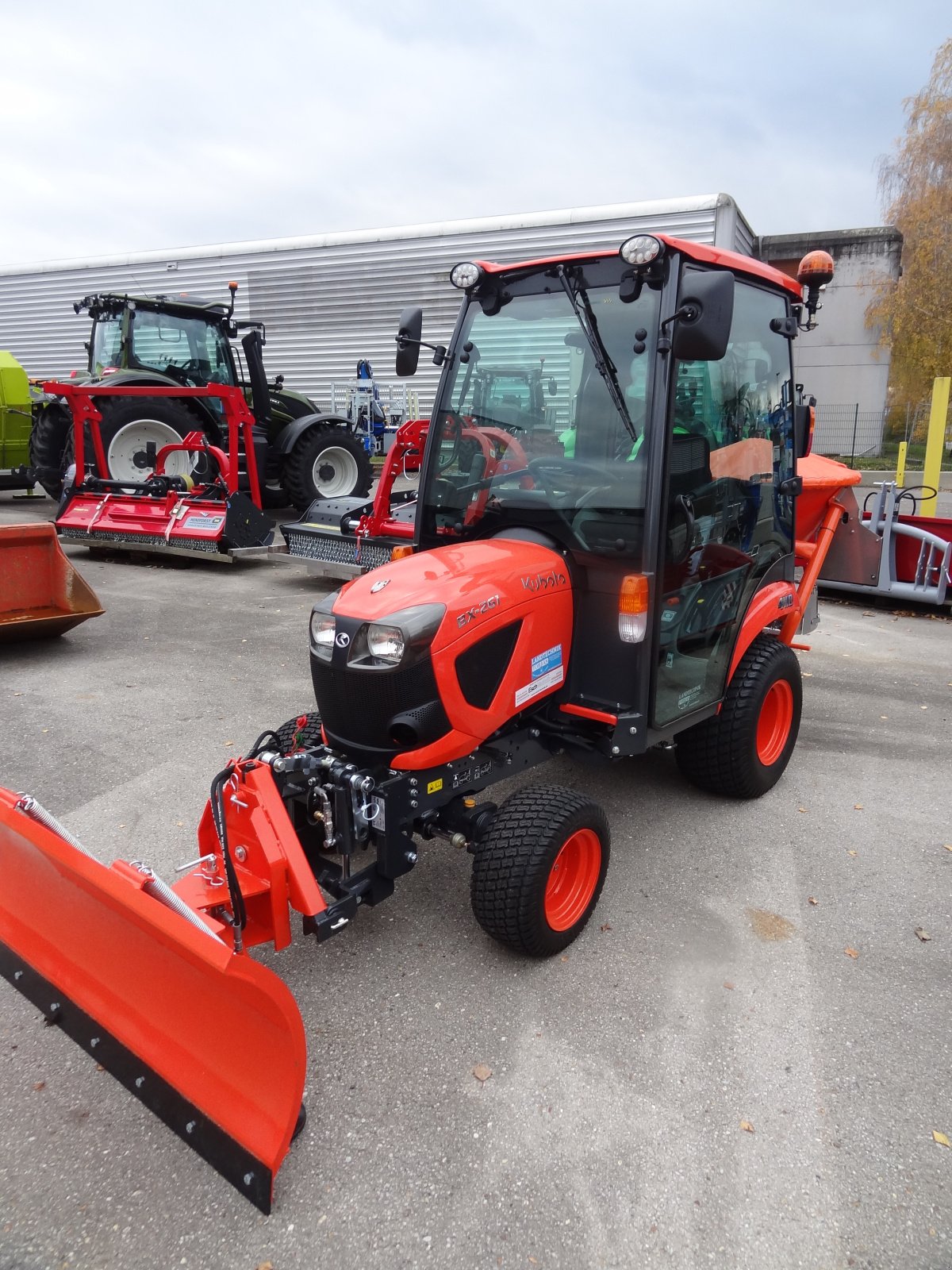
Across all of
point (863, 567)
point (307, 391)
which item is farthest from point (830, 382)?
point (863, 567)

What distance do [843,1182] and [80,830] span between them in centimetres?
301

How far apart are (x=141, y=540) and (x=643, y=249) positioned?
7462 mm

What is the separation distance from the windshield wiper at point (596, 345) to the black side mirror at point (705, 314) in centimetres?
35

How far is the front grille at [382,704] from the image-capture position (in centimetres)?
262

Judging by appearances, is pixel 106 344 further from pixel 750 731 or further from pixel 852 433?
pixel 852 433

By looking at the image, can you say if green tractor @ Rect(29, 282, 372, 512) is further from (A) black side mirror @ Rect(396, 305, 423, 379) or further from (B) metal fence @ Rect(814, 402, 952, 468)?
(B) metal fence @ Rect(814, 402, 952, 468)

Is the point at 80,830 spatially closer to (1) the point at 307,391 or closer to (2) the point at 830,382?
(1) the point at 307,391

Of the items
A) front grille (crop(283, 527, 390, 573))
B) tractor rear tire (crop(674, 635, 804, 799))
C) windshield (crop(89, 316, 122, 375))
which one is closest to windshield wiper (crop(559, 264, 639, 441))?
tractor rear tire (crop(674, 635, 804, 799))

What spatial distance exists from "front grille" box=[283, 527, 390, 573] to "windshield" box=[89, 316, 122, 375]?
12.9ft

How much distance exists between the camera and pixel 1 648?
6.11 meters

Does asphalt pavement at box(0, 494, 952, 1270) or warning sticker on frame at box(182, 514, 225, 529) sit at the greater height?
warning sticker on frame at box(182, 514, 225, 529)

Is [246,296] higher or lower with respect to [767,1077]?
higher

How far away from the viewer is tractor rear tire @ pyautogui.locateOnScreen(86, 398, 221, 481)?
966cm

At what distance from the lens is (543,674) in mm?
3057
